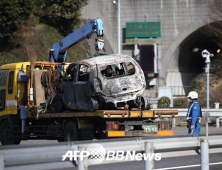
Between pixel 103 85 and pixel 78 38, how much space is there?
3.87 meters

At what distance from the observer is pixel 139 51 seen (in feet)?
136

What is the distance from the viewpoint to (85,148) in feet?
18.7

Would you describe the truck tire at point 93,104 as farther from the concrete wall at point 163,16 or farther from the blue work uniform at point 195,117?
the concrete wall at point 163,16

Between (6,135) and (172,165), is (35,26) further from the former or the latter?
(172,165)

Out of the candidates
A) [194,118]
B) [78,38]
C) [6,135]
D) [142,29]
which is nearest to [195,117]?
[194,118]

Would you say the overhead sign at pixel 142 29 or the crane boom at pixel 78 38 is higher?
the overhead sign at pixel 142 29

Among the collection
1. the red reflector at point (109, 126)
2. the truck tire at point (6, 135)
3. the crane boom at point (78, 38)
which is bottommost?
the truck tire at point (6, 135)

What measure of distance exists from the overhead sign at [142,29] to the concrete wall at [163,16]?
490mm

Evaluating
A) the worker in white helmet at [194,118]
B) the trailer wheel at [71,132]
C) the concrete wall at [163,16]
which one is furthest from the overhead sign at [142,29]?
the worker in white helmet at [194,118]

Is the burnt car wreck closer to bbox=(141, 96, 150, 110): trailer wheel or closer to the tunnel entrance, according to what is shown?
bbox=(141, 96, 150, 110): trailer wheel

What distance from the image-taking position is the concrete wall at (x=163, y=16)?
41000mm

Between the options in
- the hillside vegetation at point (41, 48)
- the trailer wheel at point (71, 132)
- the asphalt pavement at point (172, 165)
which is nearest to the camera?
the asphalt pavement at point (172, 165)

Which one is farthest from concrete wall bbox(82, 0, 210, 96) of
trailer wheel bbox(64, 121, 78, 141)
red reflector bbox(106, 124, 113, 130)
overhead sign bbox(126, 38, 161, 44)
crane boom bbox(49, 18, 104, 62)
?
red reflector bbox(106, 124, 113, 130)

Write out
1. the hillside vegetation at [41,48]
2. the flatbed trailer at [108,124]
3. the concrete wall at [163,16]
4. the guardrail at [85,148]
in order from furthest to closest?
1. the concrete wall at [163,16]
2. the hillside vegetation at [41,48]
3. the flatbed trailer at [108,124]
4. the guardrail at [85,148]
